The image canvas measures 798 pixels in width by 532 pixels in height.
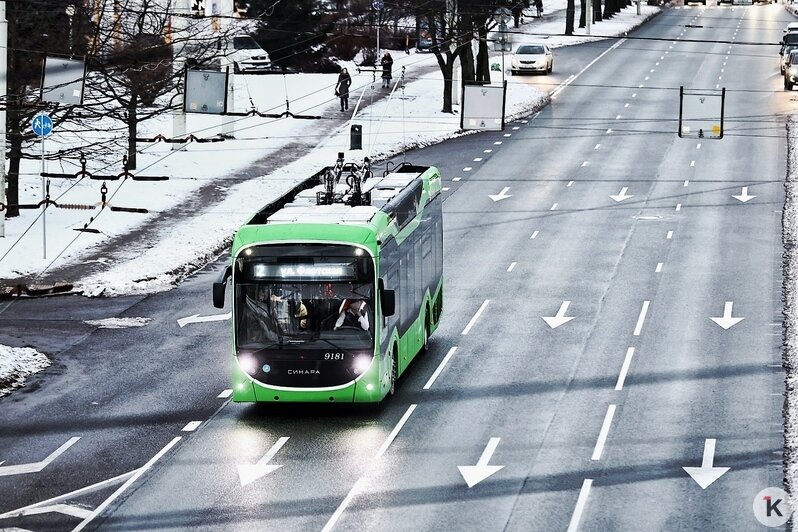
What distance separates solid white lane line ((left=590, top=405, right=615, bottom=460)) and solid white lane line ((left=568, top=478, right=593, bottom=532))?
56.6 inches

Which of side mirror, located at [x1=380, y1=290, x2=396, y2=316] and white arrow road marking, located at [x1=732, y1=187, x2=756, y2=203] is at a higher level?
side mirror, located at [x1=380, y1=290, x2=396, y2=316]

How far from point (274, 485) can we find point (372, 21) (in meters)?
66.4

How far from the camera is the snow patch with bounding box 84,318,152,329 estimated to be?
32.3m

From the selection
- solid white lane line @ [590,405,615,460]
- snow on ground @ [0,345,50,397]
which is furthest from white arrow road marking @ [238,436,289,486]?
snow on ground @ [0,345,50,397]

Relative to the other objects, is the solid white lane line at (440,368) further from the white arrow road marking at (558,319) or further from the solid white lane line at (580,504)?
the solid white lane line at (580,504)

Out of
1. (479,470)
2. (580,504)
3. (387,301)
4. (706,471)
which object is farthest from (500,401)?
(580,504)

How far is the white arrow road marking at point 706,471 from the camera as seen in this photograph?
70.1ft

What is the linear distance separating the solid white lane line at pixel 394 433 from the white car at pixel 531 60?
52.5m

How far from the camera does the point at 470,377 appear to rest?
2769 centimetres

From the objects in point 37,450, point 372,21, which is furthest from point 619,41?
point 37,450

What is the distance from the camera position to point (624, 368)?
28.4 metres

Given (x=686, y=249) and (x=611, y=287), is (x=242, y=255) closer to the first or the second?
(x=611, y=287)

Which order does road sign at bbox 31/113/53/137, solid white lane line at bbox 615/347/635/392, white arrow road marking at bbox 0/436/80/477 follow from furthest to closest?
1. road sign at bbox 31/113/53/137
2. solid white lane line at bbox 615/347/635/392
3. white arrow road marking at bbox 0/436/80/477

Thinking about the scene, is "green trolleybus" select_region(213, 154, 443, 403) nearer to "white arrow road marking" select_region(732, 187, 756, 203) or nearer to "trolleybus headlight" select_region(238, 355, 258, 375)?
"trolleybus headlight" select_region(238, 355, 258, 375)
